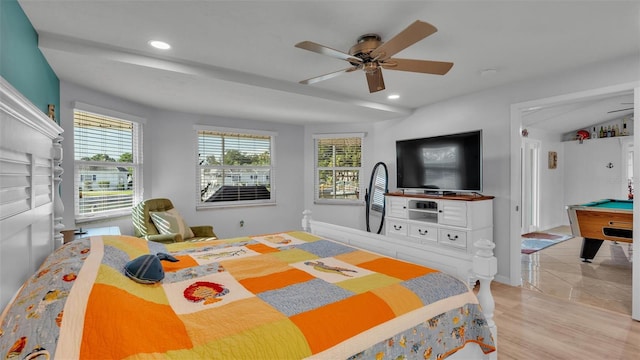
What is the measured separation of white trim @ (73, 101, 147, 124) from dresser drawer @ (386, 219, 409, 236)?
3591mm

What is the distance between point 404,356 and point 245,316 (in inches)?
27.3

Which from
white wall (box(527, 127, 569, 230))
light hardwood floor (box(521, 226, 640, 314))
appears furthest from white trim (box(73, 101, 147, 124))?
white wall (box(527, 127, 569, 230))

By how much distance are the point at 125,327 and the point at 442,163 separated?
12.3 feet

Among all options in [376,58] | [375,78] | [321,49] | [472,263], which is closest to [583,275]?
[472,263]

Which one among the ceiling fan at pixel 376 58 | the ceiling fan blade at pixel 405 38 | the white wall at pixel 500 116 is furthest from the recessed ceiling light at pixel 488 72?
the ceiling fan blade at pixel 405 38

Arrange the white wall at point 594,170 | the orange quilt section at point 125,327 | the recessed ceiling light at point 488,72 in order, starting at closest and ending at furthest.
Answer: the orange quilt section at point 125,327
the recessed ceiling light at point 488,72
the white wall at point 594,170

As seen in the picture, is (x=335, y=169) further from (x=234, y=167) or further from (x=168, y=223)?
(x=168, y=223)

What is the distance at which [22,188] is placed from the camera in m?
1.34

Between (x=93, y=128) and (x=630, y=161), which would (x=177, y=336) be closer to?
(x=93, y=128)

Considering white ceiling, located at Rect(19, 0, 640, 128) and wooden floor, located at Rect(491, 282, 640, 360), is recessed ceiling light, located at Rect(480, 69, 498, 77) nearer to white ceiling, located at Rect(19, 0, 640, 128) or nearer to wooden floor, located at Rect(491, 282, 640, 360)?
white ceiling, located at Rect(19, 0, 640, 128)

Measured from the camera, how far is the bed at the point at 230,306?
926mm

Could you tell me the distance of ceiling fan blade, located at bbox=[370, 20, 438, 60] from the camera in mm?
1610

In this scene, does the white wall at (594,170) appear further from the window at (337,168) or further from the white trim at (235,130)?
the white trim at (235,130)

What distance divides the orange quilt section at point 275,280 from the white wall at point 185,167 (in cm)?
274
